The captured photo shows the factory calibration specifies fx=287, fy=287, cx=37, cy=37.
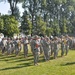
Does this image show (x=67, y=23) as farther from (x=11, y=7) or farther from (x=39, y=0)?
(x=11, y=7)

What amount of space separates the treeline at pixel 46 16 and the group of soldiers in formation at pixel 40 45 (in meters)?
27.6

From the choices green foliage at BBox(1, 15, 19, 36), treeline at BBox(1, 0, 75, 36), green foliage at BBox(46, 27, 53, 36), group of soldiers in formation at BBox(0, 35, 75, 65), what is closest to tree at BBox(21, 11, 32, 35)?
treeline at BBox(1, 0, 75, 36)


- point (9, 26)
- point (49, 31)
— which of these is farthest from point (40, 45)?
point (49, 31)

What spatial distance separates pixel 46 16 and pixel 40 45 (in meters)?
52.5

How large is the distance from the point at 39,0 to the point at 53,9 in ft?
26.0

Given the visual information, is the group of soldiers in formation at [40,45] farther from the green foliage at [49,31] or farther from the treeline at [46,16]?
the green foliage at [49,31]

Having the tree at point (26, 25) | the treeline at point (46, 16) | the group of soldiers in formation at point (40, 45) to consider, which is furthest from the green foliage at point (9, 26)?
the group of soldiers in formation at point (40, 45)

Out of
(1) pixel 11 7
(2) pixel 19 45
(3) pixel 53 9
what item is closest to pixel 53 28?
(3) pixel 53 9

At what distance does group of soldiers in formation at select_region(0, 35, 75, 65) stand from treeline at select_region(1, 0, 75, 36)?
90.5 ft

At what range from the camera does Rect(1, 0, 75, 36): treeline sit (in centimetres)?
6738

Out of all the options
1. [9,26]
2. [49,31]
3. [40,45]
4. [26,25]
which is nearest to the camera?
[40,45]

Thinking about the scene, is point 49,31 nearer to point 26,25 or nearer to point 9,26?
point 26,25

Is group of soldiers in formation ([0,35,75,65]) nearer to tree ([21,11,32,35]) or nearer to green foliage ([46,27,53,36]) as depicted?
tree ([21,11,32,35])

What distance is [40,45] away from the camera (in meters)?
23.9
